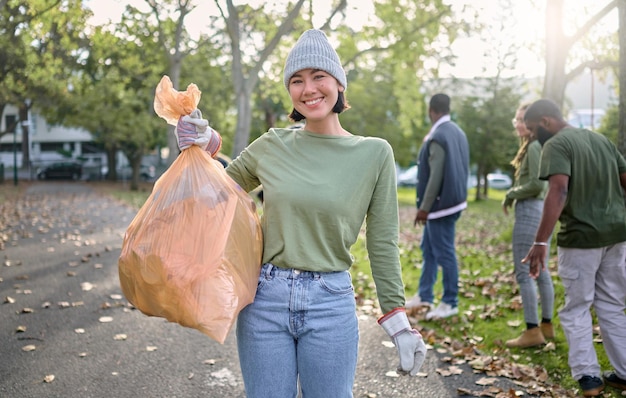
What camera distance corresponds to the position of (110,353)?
5078 mm

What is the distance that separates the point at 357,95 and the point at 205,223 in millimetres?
33218

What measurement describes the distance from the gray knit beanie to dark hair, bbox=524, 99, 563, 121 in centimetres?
254

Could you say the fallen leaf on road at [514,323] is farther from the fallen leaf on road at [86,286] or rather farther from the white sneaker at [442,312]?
the fallen leaf on road at [86,286]

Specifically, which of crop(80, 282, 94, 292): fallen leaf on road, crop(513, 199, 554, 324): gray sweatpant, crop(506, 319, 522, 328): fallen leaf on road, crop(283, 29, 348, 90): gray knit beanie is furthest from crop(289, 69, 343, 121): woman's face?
crop(80, 282, 94, 292): fallen leaf on road

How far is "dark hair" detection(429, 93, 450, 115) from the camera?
6160 mm

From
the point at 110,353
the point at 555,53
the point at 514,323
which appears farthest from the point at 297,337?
the point at 555,53

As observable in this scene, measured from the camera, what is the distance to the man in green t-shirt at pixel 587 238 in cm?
414

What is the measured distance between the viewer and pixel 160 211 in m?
2.25

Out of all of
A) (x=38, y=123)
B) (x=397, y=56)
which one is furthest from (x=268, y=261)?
(x=38, y=123)

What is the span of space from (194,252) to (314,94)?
2.49ft

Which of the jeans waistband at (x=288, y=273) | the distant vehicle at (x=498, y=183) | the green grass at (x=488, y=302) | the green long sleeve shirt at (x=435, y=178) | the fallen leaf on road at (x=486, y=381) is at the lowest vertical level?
the distant vehicle at (x=498, y=183)

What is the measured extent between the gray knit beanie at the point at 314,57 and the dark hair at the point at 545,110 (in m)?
2.54

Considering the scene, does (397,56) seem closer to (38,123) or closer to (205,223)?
(205,223)

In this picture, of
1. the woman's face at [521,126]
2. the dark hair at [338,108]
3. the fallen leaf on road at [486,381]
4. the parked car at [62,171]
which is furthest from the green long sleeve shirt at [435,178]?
the parked car at [62,171]
